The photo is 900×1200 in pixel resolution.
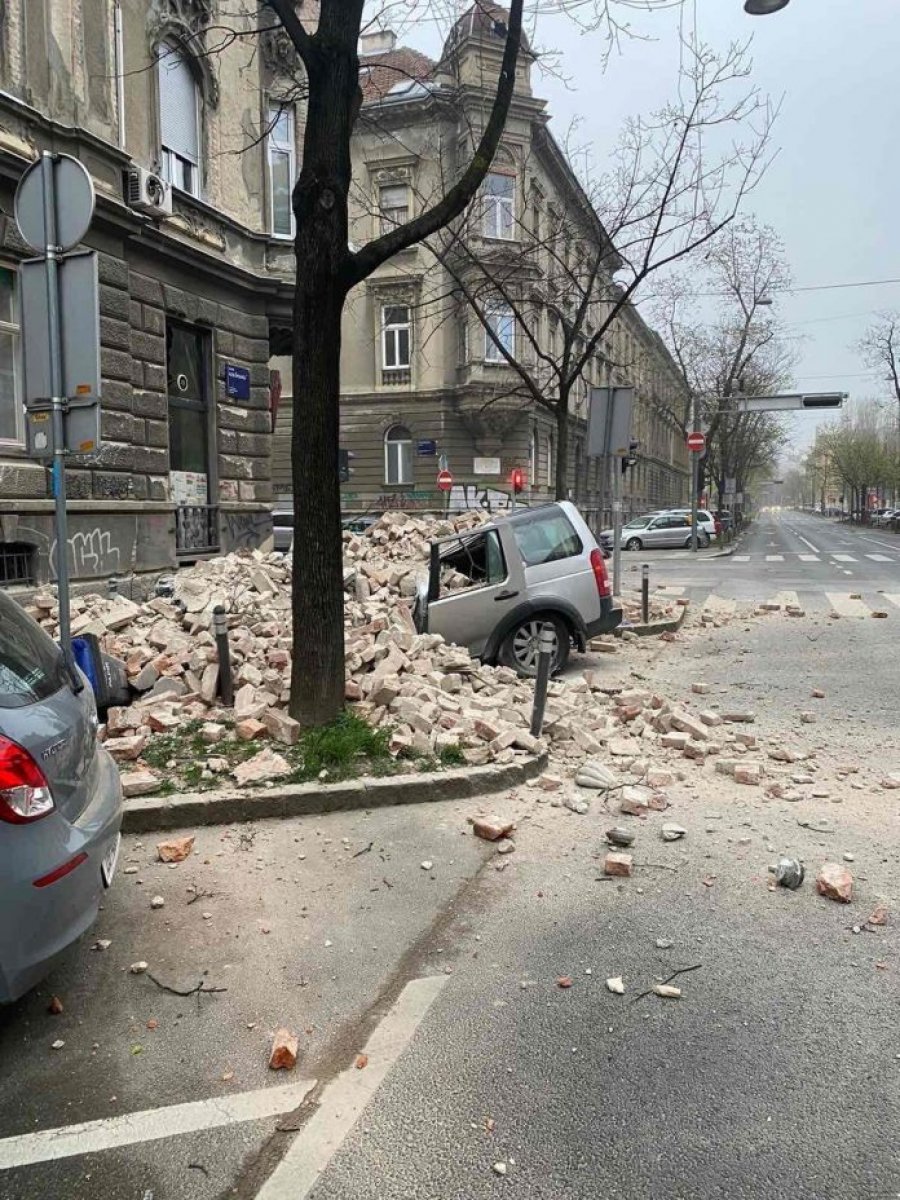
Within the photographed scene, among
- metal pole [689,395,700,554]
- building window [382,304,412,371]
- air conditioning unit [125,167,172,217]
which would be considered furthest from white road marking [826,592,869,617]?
building window [382,304,412,371]

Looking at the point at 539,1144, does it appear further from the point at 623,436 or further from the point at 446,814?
the point at 623,436

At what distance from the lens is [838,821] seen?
477 cm

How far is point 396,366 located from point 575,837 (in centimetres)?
3216

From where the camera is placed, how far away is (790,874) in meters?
4.00

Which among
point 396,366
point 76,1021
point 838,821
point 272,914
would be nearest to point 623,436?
point 838,821

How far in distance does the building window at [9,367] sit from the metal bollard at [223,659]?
5530 millimetres

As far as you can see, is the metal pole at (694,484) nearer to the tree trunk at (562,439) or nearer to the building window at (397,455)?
the building window at (397,455)

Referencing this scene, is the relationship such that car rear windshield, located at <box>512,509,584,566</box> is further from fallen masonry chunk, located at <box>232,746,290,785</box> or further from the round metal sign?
the round metal sign

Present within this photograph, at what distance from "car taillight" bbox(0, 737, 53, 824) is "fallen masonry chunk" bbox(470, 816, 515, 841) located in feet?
8.14

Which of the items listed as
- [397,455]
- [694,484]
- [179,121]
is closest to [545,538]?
[179,121]

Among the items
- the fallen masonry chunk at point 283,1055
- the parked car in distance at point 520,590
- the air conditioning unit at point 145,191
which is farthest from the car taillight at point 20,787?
the air conditioning unit at point 145,191

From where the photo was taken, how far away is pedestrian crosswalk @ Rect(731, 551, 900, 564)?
2859 centimetres

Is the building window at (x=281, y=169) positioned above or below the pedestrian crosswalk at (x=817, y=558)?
above

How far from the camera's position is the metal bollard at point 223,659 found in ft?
21.1
